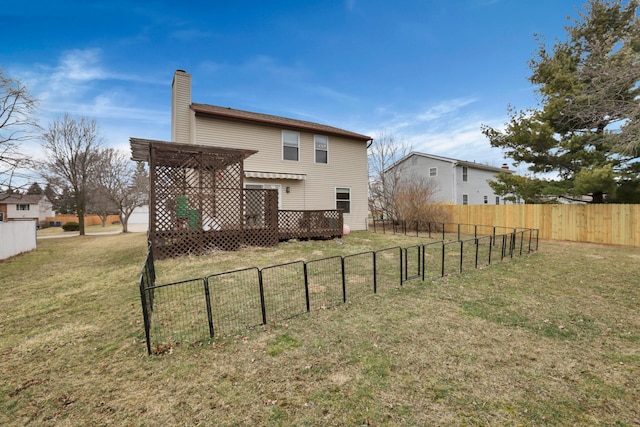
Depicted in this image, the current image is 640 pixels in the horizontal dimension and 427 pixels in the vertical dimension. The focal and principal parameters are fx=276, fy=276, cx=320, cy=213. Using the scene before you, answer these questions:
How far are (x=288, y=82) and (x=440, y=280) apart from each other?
48.0 feet

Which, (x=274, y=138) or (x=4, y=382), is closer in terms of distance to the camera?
(x=4, y=382)

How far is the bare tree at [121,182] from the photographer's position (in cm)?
2192

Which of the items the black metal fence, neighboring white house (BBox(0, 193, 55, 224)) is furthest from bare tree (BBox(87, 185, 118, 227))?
the black metal fence

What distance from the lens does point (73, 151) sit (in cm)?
1888

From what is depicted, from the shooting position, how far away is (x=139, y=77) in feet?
42.9

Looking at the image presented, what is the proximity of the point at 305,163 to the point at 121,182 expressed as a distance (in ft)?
60.8

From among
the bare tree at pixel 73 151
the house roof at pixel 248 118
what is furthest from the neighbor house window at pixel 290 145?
the bare tree at pixel 73 151

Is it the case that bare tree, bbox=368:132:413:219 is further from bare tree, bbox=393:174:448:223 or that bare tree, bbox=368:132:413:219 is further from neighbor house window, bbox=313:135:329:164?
neighbor house window, bbox=313:135:329:164

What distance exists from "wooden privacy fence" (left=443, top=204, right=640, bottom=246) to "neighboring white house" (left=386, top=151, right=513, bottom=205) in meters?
7.76

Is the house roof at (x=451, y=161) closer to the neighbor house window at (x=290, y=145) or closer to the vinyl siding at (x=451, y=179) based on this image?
the vinyl siding at (x=451, y=179)

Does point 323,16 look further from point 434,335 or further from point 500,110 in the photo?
point 434,335

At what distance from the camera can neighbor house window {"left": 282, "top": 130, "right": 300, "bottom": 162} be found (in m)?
13.1

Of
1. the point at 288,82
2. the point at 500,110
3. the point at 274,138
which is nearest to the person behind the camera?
the point at 274,138

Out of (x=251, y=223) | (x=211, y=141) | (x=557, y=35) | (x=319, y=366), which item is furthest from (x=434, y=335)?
(x=557, y=35)
